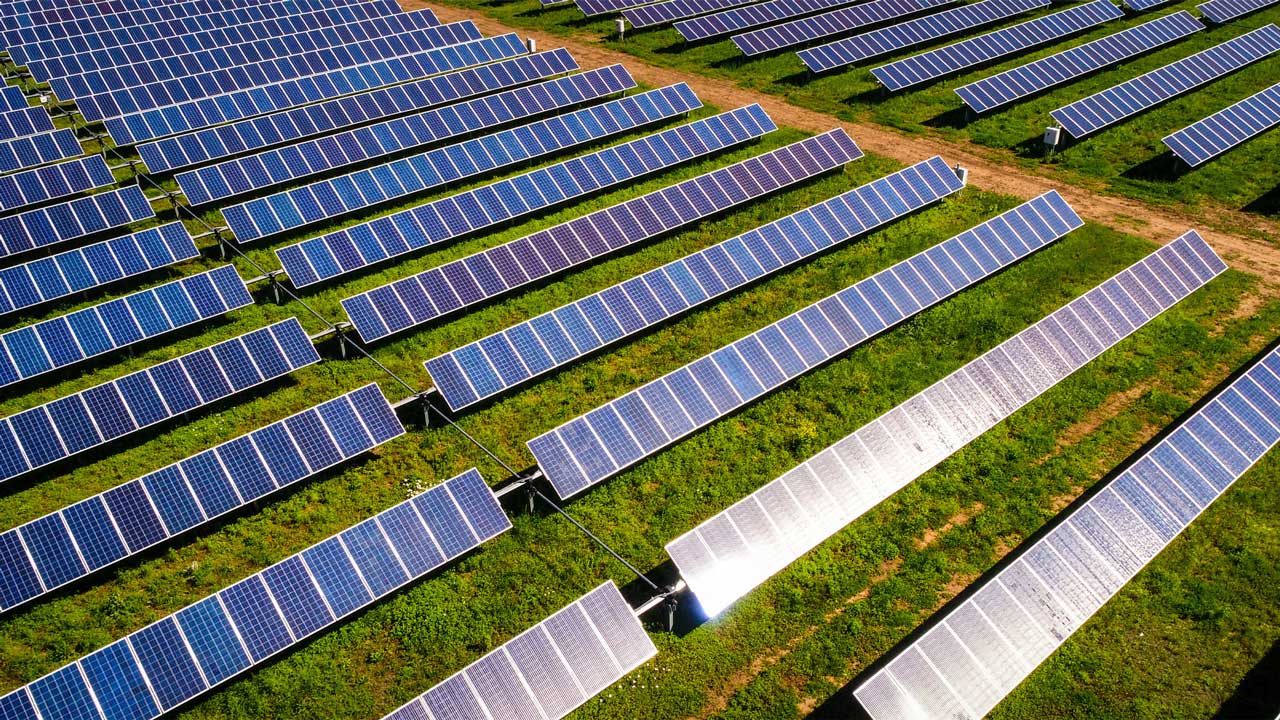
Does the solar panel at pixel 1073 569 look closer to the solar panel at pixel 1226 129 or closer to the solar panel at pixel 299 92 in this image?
the solar panel at pixel 1226 129

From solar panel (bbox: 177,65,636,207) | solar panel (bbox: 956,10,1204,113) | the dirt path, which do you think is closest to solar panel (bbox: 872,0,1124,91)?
solar panel (bbox: 956,10,1204,113)

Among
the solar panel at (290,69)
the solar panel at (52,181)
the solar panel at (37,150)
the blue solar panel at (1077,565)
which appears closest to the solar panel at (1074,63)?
the blue solar panel at (1077,565)

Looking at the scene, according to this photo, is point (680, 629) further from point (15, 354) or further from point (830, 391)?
point (15, 354)

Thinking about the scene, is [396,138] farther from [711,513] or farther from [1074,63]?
[1074,63]

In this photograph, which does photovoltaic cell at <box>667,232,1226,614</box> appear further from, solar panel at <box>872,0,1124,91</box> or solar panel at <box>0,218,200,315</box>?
solar panel at <box>0,218,200,315</box>

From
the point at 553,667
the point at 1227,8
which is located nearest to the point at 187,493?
the point at 553,667
